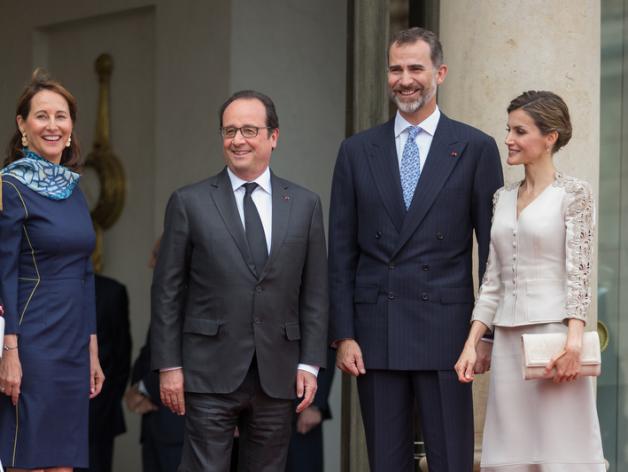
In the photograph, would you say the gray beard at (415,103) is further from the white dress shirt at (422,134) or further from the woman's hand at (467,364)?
the woman's hand at (467,364)

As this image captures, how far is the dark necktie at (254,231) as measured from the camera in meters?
4.91

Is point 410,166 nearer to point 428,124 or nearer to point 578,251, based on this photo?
A: point 428,124

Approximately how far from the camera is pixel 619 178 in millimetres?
6719

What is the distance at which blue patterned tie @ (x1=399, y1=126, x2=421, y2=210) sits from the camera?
5.07 metres

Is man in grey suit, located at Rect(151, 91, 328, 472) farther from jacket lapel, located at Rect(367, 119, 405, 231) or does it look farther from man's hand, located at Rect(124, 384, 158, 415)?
man's hand, located at Rect(124, 384, 158, 415)

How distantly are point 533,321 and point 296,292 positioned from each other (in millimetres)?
854

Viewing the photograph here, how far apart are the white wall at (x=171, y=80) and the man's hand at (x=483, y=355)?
146 inches

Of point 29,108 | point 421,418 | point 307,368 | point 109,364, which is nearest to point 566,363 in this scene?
point 421,418

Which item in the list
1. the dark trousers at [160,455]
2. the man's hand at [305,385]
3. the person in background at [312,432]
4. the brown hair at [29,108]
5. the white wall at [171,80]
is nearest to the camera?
the man's hand at [305,385]

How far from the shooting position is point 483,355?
5.00m

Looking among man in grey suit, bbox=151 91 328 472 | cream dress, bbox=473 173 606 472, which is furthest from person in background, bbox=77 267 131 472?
cream dress, bbox=473 173 606 472

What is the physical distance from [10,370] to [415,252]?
149 cm

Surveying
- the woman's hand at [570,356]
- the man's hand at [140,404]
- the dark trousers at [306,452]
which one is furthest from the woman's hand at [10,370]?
the dark trousers at [306,452]

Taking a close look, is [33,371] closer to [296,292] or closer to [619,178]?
[296,292]
